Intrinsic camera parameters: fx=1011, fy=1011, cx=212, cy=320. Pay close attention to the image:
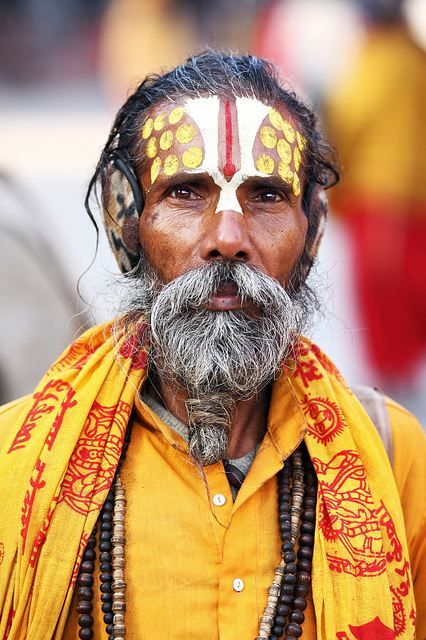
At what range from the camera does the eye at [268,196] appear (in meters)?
2.44

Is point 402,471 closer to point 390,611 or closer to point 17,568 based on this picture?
point 390,611

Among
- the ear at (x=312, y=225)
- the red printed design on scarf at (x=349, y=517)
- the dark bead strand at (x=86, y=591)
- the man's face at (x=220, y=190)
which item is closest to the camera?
the dark bead strand at (x=86, y=591)

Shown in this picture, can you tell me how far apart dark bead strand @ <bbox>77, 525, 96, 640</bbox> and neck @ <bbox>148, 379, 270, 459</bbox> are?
40cm

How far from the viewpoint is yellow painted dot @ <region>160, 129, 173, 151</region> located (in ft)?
7.98

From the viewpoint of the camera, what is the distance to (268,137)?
2439mm

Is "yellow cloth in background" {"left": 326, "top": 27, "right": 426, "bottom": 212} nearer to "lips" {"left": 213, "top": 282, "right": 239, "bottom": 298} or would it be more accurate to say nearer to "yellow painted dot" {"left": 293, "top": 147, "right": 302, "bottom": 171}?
"yellow painted dot" {"left": 293, "top": 147, "right": 302, "bottom": 171}

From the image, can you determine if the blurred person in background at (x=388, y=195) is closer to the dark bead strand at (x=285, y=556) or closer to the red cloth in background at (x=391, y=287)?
the red cloth in background at (x=391, y=287)

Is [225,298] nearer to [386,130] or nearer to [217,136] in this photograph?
[217,136]

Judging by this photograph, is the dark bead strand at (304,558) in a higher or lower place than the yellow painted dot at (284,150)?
lower

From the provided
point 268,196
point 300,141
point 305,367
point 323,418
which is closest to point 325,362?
point 305,367

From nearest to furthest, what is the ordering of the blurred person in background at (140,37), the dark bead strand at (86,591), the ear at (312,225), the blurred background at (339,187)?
the dark bead strand at (86,591)
the ear at (312,225)
the blurred background at (339,187)
the blurred person in background at (140,37)

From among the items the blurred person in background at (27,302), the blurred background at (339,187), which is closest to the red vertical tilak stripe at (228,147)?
the blurred person in background at (27,302)

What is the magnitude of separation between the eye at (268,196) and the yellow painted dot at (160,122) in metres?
0.29

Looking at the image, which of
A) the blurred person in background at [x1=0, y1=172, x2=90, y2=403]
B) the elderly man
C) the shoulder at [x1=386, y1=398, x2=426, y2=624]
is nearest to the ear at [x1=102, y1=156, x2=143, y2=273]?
the elderly man
